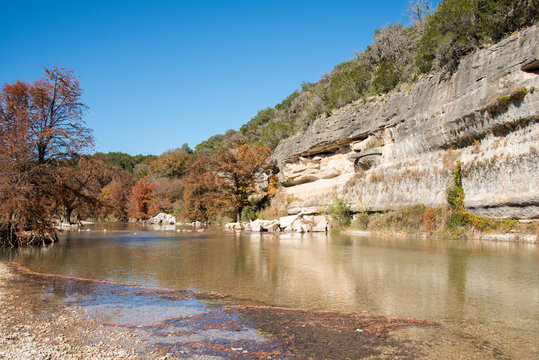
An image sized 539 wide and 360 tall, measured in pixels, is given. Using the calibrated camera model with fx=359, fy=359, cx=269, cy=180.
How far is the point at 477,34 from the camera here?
2206 centimetres

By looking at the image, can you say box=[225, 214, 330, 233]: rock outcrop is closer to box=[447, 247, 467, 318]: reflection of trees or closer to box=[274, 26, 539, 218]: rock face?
box=[274, 26, 539, 218]: rock face

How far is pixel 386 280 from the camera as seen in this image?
29.9 feet

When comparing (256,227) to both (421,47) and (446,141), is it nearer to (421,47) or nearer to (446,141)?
(446,141)

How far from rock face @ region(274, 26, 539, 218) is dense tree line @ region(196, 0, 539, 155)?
1.62 meters

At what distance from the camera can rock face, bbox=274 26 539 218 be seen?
16.8m

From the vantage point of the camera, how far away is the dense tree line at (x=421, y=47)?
20.6m

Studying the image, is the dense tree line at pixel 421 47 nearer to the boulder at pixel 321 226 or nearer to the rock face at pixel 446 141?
the rock face at pixel 446 141

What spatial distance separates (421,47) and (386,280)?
23840 millimetres

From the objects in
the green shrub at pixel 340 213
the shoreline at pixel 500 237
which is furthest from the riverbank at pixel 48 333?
the green shrub at pixel 340 213

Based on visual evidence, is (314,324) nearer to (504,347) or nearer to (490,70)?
(504,347)

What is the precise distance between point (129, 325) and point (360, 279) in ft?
19.8

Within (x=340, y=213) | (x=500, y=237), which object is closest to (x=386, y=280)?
(x=500, y=237)

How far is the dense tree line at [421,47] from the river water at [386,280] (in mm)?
12923

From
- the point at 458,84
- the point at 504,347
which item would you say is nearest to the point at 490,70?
the point at 458,84
